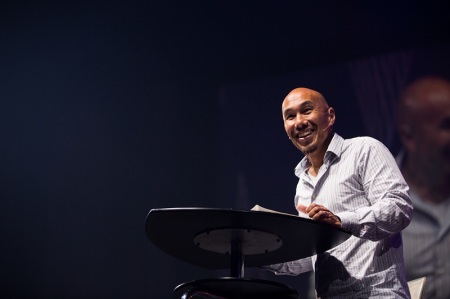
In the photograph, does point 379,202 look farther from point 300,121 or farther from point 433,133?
point 433,133

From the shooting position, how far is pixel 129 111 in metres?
3.18

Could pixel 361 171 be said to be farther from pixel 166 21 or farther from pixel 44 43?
pixel 44 43

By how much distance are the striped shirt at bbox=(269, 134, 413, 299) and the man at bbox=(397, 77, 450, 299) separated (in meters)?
0.75

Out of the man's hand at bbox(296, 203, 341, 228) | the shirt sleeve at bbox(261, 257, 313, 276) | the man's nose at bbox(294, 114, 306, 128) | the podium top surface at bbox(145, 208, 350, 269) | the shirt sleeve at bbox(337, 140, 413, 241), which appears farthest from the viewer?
the man's nose at bbox(294, 114, 306, 128)

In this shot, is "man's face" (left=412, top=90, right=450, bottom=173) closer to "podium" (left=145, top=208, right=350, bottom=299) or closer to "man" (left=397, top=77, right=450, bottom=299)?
"man" (left=397, top=77, right=450, bottom=299)

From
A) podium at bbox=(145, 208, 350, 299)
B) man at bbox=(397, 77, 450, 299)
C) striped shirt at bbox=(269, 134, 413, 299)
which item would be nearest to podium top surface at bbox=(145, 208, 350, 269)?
podium at bbox=(145, 208, 350, 299)

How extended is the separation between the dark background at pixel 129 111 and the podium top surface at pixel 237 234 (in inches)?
49.6

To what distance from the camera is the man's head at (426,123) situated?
95.4 inches

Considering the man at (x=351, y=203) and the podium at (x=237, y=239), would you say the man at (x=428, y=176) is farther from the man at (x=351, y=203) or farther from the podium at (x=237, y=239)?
the podium at (x=237, y=239)

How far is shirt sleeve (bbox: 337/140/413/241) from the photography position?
1.45 metres

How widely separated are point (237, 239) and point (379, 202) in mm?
385

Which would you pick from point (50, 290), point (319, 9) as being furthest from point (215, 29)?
point (50, 290)

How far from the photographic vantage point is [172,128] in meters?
3.06

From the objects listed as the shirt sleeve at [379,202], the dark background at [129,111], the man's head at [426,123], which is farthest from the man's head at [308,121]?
the dark background at [129,111]
